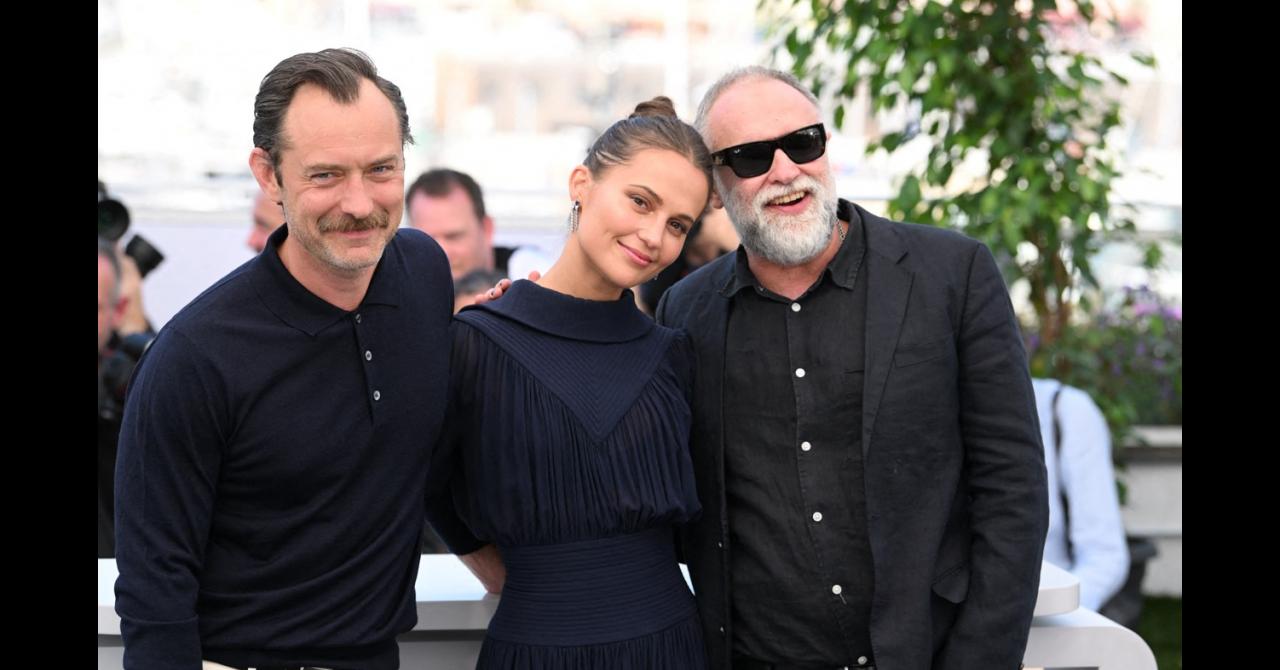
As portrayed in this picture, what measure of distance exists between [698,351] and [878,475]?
1.36ft

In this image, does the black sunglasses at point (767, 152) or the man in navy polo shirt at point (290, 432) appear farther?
the black sunglasses at point (767, 152)

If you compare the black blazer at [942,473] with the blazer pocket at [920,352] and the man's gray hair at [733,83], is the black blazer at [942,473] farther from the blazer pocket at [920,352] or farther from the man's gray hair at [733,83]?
the man's gray hair at [733,83]

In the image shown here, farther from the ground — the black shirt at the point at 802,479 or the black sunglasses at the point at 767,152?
the black sunglasses at the point at 767,152

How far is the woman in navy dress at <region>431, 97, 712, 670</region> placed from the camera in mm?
2322

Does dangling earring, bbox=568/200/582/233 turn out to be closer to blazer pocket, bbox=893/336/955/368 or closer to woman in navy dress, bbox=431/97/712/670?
woman in navy dress, bbox=431/97/712/670

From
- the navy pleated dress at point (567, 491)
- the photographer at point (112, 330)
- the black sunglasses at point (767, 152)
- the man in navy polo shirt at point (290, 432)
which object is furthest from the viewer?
the photographer at point (112, 330)

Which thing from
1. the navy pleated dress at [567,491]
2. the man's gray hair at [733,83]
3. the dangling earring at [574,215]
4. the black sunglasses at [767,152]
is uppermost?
the man's gray hair at [733,83]

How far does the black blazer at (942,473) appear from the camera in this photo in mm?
2318

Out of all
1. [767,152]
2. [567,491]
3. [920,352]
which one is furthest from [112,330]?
[920,352]

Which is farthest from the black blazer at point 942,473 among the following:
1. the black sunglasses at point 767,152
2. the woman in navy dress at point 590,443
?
the black sunglasses at point 767,152

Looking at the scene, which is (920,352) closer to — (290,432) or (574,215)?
(574,215)

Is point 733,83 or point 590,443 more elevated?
point 733,83

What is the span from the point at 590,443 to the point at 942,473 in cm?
61

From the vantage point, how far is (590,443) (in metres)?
2.34
